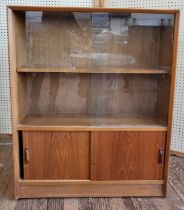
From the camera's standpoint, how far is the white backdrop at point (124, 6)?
6.53ft

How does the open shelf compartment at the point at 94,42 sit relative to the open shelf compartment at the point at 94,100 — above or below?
above

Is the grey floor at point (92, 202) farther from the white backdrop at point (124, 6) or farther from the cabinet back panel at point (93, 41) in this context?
the cabinet back panel at point (93, 41)

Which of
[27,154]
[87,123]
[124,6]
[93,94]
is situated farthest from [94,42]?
[27,154]

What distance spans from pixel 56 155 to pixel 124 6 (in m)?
1.29

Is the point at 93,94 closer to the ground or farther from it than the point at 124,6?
closer to the ground

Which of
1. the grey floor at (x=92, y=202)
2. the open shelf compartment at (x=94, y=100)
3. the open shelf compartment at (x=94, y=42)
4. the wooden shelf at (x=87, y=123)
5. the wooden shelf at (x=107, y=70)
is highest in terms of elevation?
the open shelf compartment at (x=94, y=42)

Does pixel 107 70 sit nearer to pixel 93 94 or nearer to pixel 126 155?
pixel 93 94

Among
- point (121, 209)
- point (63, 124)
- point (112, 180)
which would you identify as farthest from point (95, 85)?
point (121, 209)

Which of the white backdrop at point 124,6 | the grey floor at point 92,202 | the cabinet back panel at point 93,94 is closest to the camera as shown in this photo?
the grey floor at point 92,202

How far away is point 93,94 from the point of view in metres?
1.69

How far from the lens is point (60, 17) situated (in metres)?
1.59

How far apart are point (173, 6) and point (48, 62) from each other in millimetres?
1090

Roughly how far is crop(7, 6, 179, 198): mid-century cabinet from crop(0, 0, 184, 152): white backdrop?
0.49 meters

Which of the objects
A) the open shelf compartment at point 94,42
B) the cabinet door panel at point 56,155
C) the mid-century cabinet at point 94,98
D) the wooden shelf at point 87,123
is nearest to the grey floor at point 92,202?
the mid-century cabinet at point 94,98
